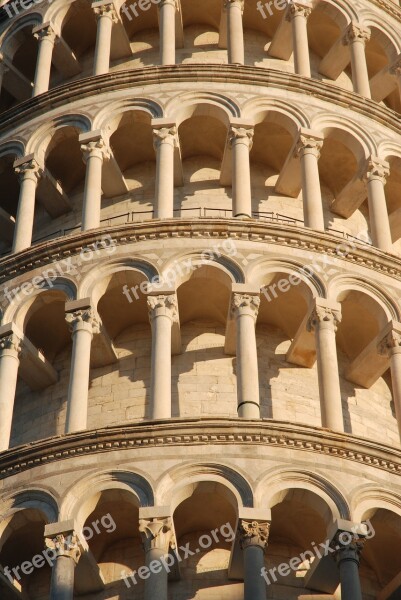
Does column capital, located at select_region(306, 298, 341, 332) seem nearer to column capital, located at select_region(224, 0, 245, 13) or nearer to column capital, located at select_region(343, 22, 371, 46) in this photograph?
column capital, located at select_region(343, 22, 371, 46)

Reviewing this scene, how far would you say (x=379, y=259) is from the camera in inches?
1088

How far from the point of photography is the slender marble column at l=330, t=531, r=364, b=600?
2208 centimetres

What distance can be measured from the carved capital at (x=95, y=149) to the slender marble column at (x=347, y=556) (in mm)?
10723

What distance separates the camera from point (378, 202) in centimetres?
2931

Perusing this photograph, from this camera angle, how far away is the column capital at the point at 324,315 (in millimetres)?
26141

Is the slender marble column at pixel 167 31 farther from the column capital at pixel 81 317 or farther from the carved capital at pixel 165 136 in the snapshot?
the column capital at pixel 81 317

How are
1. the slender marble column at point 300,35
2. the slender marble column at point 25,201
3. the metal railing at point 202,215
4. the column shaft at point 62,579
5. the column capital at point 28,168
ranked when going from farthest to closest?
1. the slender marble column at point 300,35
2. the column capital at point 28,168
3. the metal railing at point 202,215
4. the slender marble column at point 25,201
5. the column shaft at point 62,579

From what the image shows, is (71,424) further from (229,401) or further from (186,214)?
(186,214)

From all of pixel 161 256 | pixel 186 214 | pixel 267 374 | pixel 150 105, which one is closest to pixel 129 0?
pixel 150 105

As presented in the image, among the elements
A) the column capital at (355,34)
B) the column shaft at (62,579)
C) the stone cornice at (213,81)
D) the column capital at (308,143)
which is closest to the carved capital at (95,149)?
the stone cornice at (213,81)

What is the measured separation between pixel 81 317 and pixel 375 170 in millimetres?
7503

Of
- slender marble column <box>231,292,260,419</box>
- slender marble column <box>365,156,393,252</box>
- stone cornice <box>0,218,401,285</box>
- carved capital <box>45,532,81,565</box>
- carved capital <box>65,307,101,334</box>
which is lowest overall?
carved capital <box>45,532,81,565</box>

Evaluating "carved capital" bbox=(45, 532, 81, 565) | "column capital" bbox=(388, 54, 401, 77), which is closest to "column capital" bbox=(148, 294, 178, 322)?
"carved capital" bbox=(45, 532, 81, 565)

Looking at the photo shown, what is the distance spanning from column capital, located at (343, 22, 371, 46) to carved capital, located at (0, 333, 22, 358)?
11.9 meters
